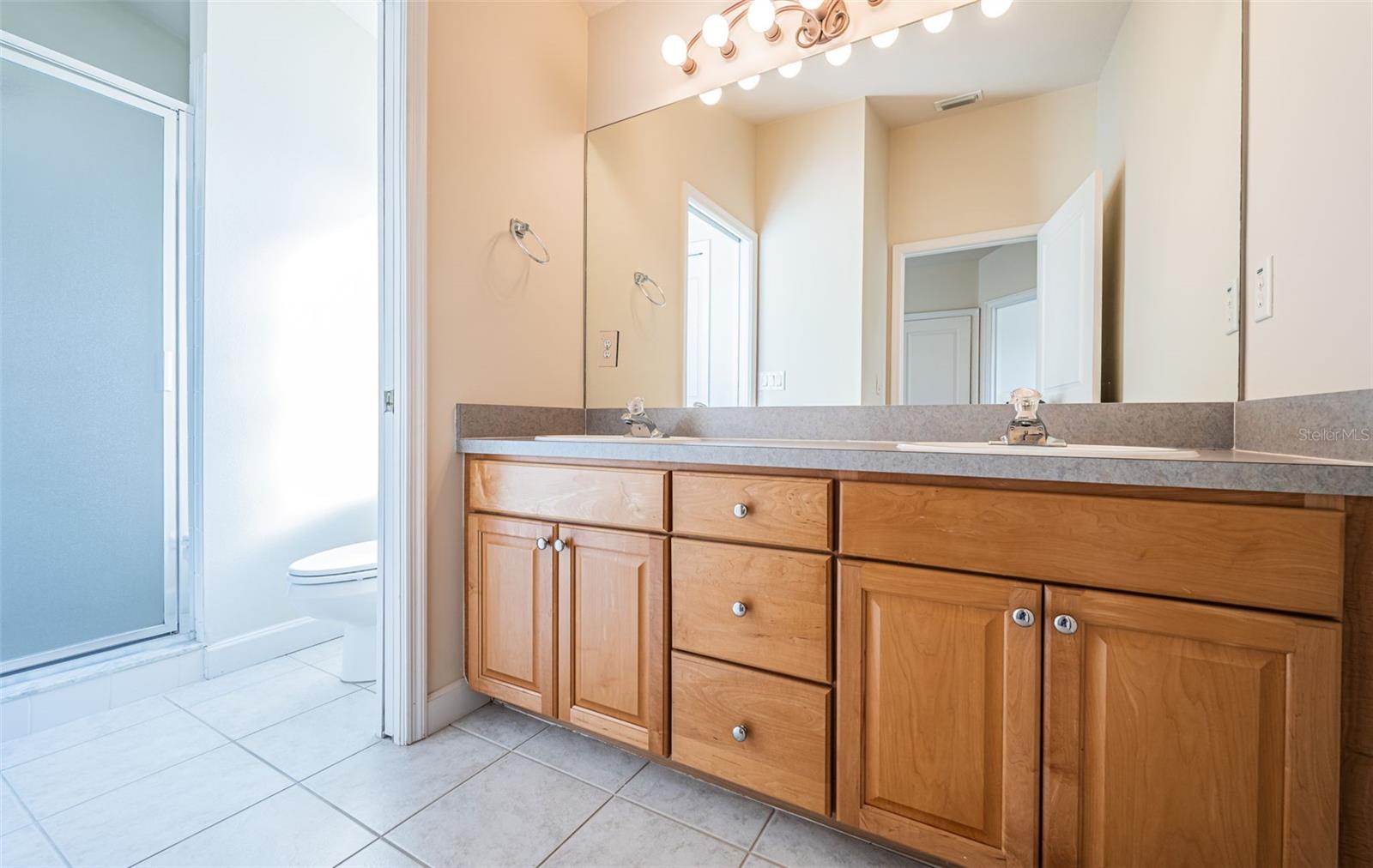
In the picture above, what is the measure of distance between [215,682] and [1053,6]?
316 centimetres

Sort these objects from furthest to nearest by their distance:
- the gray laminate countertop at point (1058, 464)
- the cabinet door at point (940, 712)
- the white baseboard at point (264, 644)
→ the white baseboard at point (264, 644) → the cabinet door at point (940, 712) → the gray laminate countertop at point (1058, 464)

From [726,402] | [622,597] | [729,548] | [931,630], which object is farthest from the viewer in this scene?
[726,402]

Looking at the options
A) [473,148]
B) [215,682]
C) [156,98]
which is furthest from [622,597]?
[156,98]

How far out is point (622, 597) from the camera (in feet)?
4.32

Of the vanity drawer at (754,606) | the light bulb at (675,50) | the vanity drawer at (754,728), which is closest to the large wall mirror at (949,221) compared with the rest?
the light bulb at (675,50)

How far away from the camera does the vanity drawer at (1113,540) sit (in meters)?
0.73

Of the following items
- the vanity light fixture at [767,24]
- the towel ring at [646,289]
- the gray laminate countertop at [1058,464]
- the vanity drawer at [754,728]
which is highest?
the vanity light fixture at [767,24]

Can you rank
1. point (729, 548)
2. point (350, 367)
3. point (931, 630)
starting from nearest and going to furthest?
point (931, 630), point (729, 548), point (350, 367)

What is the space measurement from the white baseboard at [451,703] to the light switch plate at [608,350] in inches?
44.9

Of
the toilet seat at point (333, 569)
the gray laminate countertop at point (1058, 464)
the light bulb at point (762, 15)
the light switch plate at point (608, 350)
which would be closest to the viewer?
the gray laminate countertop at point (1058, 464)

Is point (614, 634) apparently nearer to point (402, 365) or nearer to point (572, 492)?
point (572, 492)

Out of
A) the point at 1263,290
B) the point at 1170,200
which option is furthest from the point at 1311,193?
the point at 1170,200

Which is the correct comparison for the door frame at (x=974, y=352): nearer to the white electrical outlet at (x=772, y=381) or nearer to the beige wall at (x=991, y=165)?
the beige wall at (x=991, y=165)

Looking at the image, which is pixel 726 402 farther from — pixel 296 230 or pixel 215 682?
pixel 215 682
